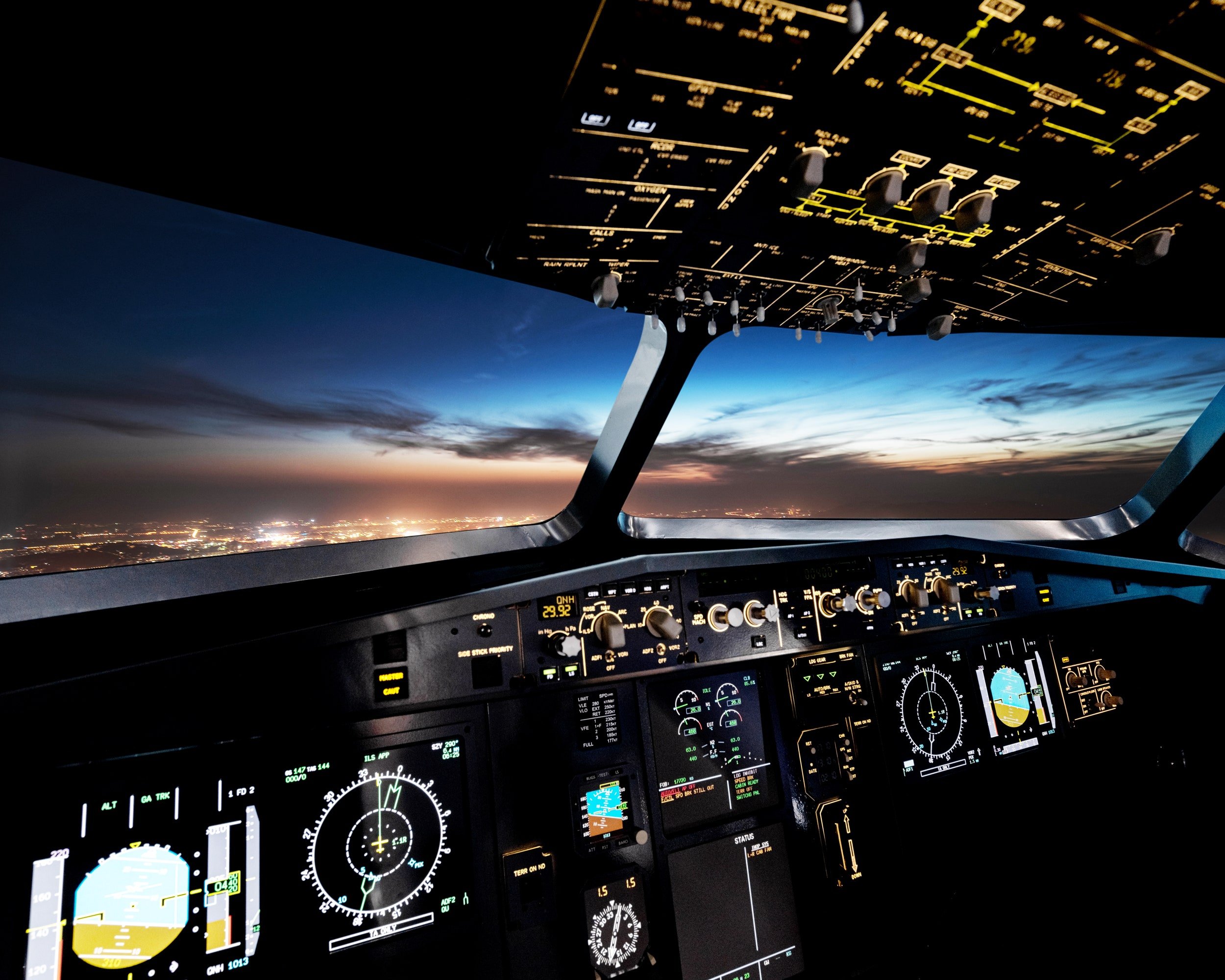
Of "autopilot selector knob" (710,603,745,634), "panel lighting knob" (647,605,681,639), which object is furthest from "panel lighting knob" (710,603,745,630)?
"panel lighting knob" (647,605,681,639)

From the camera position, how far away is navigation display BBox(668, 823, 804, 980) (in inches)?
73.2

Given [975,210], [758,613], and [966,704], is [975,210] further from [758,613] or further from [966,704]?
[966,704]

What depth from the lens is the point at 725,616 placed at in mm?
2088

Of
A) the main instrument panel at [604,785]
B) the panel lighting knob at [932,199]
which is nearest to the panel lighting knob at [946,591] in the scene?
the main instrument panel at [604,785]

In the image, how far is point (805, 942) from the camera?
201 cm

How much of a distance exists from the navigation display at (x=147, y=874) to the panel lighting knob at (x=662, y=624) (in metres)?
1.16

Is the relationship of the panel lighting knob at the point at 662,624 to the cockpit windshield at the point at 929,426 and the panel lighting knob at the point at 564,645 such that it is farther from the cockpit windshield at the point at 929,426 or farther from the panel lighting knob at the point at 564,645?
the cockpit windshield at the point at 929,426

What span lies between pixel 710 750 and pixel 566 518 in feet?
4.07

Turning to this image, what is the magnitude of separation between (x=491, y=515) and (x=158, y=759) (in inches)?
58.5

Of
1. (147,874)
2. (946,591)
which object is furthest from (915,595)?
(147,874)

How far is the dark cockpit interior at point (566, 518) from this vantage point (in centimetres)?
91

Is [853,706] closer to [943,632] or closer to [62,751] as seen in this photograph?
[943,632]

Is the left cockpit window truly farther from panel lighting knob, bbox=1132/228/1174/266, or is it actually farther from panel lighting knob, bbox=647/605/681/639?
panel lighting knob, bbox=1132/228/1174/266

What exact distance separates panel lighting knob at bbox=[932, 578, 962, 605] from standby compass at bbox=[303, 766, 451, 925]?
2.07m
